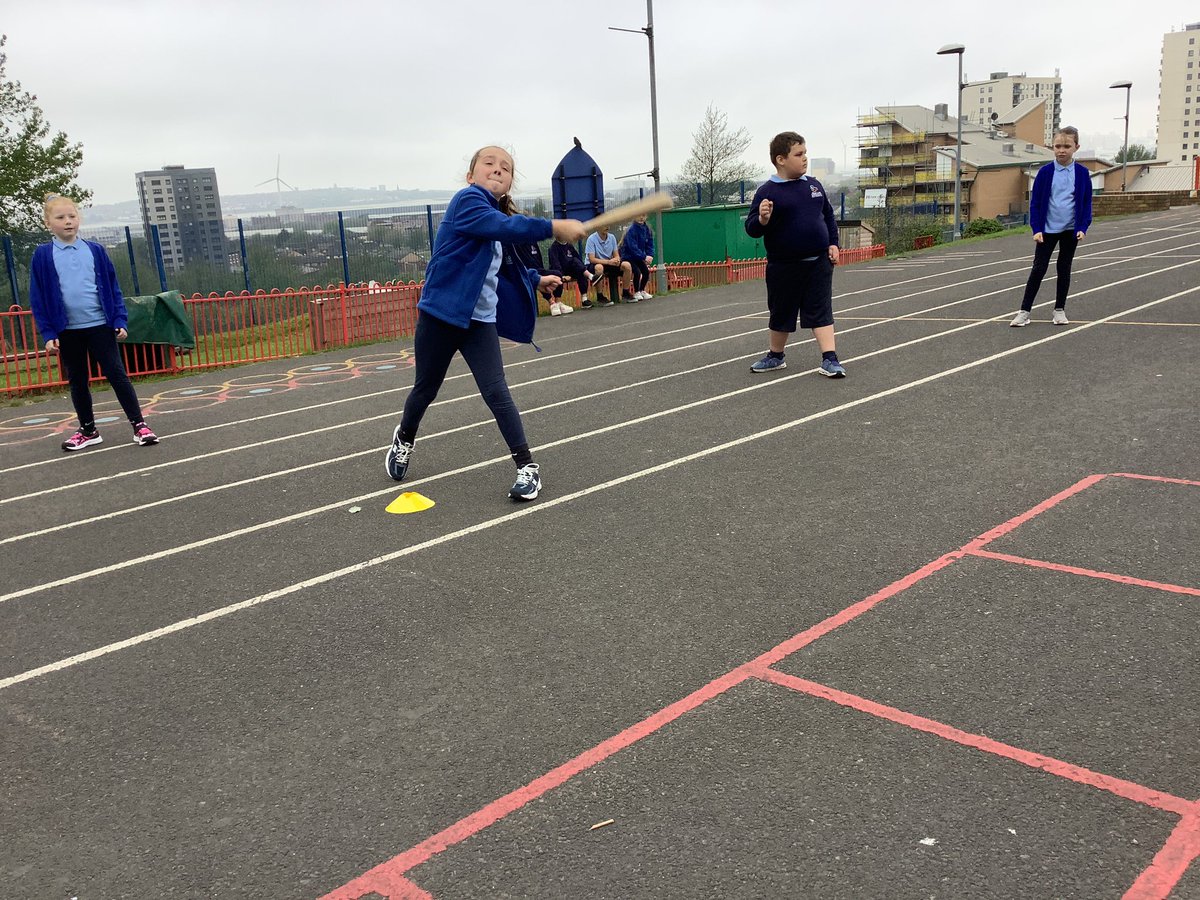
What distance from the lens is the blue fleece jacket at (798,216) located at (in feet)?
28.9

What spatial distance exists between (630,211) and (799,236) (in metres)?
4.20

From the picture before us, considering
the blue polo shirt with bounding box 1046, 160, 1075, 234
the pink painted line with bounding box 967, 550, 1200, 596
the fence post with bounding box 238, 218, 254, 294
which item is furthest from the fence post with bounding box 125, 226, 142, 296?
the pink painted line with bounding box 967, 550, 1200, 596

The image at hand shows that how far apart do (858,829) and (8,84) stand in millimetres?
37173

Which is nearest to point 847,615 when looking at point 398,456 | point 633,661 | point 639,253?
point 633,661

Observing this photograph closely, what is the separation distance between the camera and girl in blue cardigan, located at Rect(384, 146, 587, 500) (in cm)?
536

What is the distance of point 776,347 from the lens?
9.48 metres

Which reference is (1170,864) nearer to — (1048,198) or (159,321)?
(1048,198)

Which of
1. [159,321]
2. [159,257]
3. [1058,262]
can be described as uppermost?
[159,257]

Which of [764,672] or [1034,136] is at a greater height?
[1034,136]

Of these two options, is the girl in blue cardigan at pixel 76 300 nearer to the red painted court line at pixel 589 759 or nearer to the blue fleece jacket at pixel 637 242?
the red painted court line at pixel 589 759

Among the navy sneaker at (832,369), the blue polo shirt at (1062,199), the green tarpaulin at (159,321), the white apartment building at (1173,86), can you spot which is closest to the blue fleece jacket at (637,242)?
the green tarpaulin at (159,321)

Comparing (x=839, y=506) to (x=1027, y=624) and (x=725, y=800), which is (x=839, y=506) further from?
(x=725, y=800)

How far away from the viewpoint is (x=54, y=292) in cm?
764

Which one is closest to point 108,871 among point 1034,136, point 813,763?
point 813,763
